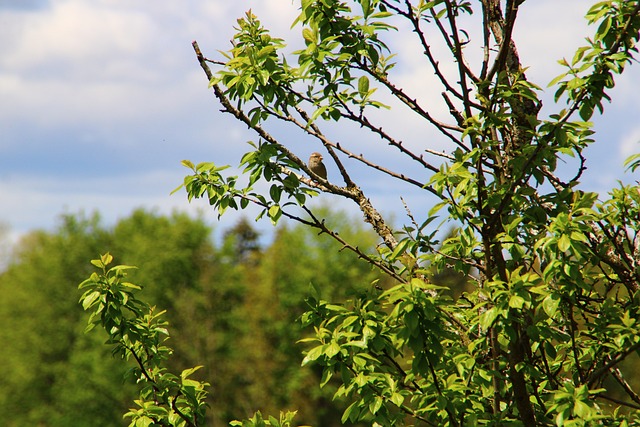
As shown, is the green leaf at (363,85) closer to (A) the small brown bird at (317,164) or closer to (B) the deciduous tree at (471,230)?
(B) the deciduous tree at (471,230)

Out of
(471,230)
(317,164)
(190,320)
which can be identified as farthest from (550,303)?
(190,320)

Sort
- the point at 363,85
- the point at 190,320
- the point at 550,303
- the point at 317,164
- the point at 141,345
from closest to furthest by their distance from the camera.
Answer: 1. the point at 550,303
2. the point at 363,85
3. the point at 141,345
4. the point at 317,164
5. the point at 190,320

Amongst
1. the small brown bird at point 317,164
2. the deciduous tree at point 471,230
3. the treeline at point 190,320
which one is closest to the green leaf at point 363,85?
the deciduous tree at point 471,230

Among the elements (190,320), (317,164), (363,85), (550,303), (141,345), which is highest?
(190,320)

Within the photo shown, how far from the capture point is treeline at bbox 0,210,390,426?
41.9 m

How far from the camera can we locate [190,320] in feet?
138

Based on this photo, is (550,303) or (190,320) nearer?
(550,303)

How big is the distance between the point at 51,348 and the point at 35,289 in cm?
384

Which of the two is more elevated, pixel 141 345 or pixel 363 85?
pixel 363 85

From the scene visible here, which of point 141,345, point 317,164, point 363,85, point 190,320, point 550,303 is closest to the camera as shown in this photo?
point 550,303

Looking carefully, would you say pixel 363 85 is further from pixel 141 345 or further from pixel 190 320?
pixel 190 320

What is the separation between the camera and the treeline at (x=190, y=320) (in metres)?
41.9

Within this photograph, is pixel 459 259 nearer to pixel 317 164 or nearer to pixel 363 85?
pixel 363 85

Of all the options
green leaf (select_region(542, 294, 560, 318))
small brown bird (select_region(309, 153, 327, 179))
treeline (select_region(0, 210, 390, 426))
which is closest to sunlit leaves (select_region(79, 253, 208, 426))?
green leaf (select_region(542, 294, 560, 318))
